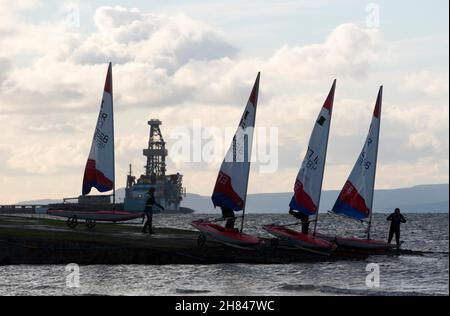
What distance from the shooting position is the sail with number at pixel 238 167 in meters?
41.8

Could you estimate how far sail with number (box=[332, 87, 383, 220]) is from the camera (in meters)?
46.6

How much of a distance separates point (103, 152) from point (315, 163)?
11.4m

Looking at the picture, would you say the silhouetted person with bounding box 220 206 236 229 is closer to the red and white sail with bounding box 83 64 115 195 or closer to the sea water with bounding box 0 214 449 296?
the sea water with bounding box 0 214 449 296

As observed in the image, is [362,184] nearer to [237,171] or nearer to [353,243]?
[353,243]

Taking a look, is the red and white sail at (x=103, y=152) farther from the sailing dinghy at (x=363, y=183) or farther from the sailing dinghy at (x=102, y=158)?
the sailing dinghy at (x=363, y=183)

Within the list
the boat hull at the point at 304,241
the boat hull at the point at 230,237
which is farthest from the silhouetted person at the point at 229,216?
the boat hull at the point at 304,241

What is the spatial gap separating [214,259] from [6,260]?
320 inches

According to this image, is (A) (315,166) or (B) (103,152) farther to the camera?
(B) (103,152)

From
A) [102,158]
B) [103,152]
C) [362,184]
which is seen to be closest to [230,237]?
[362,184]

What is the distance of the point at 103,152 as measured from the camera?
158 feet

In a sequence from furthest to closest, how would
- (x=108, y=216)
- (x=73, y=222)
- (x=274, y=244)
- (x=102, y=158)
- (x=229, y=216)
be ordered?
(x=73, y=222), (x=102, y=158), (x=108, y=216), (x=229, y=216), (x=274, y=244)

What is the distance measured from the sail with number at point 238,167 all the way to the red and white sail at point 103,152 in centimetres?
757
